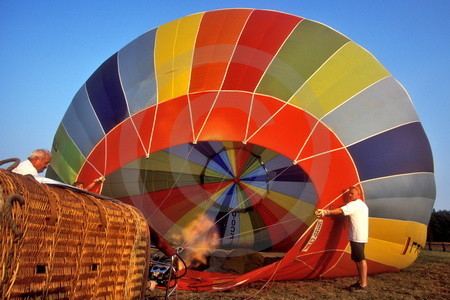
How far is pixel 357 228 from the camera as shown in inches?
154

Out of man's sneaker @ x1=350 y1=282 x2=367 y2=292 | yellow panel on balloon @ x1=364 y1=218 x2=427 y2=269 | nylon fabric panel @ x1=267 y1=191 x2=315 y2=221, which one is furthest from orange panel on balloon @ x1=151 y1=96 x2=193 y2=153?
nylon fabric panel @ x1=267 y1=191 x2=315 y2=221

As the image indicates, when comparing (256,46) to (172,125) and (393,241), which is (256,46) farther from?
(393,241)

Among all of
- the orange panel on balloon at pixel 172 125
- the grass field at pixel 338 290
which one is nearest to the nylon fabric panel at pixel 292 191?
the grass field at pixel 338 290

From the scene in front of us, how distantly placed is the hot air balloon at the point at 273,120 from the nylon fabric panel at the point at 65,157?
0.07 feet

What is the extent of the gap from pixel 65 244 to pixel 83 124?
3.63 meters

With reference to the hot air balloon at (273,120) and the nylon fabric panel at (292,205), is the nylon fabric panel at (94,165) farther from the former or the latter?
the nylon fabric panel at (292,205)

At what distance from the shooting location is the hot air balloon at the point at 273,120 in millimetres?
4023

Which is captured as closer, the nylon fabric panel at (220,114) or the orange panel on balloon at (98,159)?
the nylon fabric panel at (220,114)

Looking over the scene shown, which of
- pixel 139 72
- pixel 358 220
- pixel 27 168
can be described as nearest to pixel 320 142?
pixel 358 220

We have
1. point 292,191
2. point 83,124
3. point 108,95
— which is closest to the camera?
point 108,95

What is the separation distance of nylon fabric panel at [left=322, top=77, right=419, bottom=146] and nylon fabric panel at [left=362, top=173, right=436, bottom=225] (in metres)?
0.58

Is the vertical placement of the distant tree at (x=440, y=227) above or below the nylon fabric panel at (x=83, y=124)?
below

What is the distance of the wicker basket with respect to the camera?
4.32 feet

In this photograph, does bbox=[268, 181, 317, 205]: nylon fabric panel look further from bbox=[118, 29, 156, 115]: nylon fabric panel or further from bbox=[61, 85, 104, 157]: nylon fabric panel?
bbox=[61, 85, 104, 157]: nylon fabric panel
